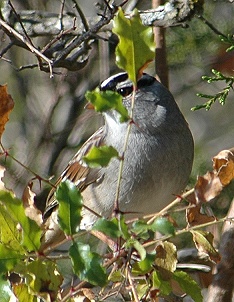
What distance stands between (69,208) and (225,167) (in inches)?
12.3

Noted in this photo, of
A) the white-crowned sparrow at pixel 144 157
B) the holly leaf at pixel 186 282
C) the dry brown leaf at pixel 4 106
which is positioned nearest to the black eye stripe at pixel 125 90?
the white-crowned sparrow at pixel 144 157

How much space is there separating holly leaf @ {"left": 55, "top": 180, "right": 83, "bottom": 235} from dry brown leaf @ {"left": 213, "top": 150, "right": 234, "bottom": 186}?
11.0 inches

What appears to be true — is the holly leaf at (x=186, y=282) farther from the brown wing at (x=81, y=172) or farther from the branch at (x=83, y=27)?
the brown wing at (x=81, y=172)

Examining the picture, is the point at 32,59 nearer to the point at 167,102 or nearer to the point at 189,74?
the point at 189,74

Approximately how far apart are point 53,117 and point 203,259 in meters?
1.83

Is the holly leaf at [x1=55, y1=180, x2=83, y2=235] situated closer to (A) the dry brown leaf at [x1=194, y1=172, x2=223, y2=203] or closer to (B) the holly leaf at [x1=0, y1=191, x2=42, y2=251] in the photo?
(B) the holly leaf at [x1=0, y1=191, x2=42, y2=251]

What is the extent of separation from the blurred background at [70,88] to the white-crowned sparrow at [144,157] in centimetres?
39

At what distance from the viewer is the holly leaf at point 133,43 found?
129 centimetres

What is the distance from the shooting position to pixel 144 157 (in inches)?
100

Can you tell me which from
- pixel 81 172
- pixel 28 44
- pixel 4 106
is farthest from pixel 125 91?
pixel 4 106

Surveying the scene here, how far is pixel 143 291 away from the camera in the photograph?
1.55m

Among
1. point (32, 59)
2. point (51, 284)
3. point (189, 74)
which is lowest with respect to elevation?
point (189, 74)

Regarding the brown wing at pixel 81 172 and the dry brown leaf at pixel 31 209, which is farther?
the brown wing at pixel 81 172

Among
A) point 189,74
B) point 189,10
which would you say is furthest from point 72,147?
point 189,10
